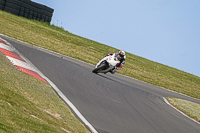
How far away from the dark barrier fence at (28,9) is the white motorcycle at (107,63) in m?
13.9

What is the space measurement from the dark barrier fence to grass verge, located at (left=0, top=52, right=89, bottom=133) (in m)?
18.2

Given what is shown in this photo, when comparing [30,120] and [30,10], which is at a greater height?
[30,10]

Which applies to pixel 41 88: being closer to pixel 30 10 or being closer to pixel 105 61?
pixel 105 61

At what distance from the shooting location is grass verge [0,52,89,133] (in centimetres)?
340

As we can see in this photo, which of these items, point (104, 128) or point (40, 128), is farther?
point (104, 128)

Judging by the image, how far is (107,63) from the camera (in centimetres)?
1191

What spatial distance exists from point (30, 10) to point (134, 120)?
20143 millimetres

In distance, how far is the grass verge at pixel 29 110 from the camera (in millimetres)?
3398

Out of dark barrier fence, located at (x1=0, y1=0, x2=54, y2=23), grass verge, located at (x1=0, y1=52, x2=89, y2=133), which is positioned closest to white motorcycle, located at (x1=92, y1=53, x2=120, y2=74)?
grass verge, located at (x1=0, y1=52, x2=89, y2=133)

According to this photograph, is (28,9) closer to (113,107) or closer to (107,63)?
(107,63)

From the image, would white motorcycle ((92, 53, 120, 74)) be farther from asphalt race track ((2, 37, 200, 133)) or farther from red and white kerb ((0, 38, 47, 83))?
red and white kerb ((0, 38, 47, 83))

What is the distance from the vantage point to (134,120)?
670cm

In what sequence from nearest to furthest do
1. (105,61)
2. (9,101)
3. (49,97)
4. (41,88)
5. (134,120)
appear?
1. (9,101)
2. (49,97)
3. (41,88)
4. (134,120)
5. (105,61)

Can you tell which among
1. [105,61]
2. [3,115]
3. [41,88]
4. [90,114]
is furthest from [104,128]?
[105,61]
